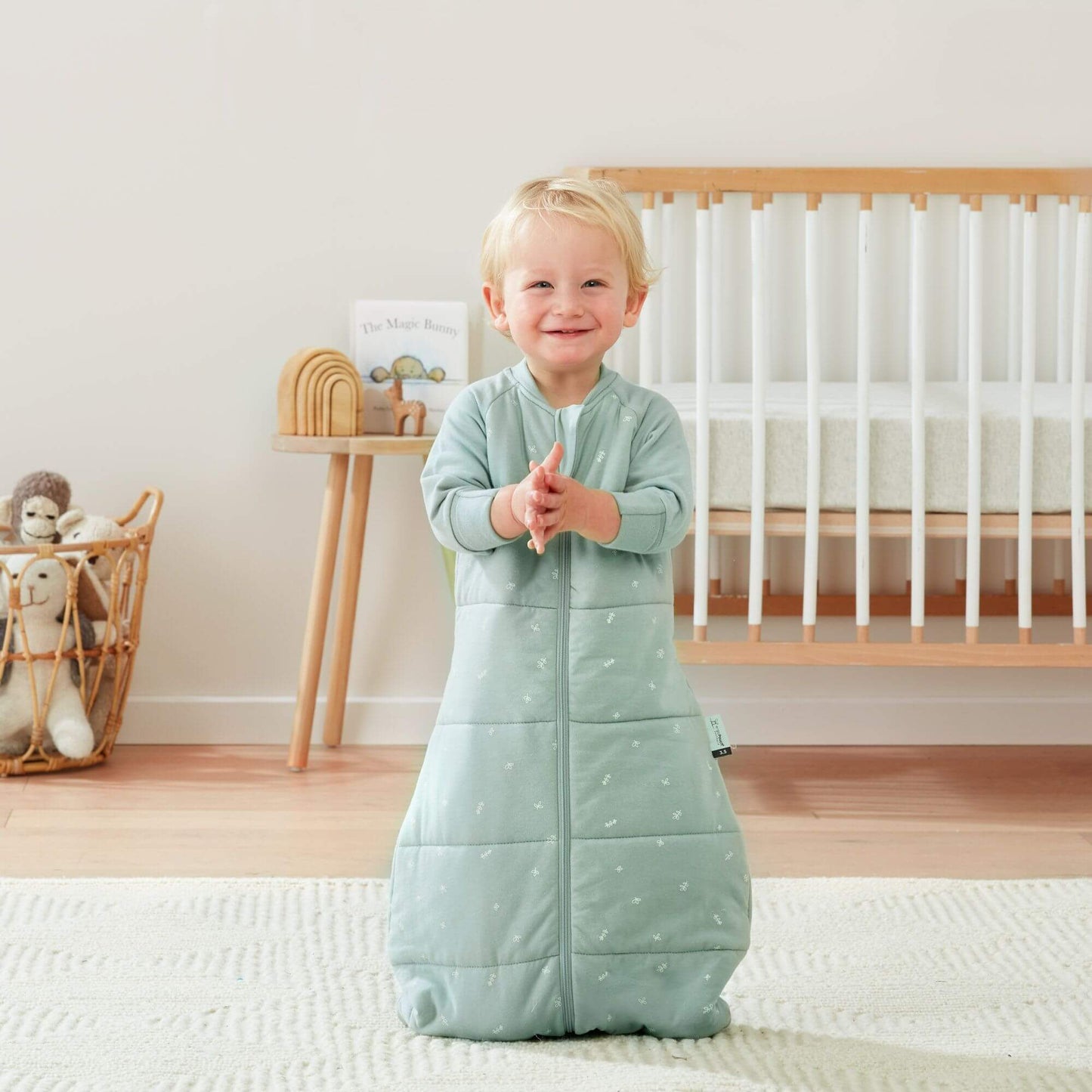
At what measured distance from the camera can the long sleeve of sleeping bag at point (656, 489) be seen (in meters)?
1.01

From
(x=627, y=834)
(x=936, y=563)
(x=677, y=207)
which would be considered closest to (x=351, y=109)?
(x=677, y=207)

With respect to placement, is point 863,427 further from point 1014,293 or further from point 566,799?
point 566,799

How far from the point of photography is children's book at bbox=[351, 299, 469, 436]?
6.81 feet

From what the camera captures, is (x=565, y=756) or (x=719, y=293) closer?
(x=565, y=756)

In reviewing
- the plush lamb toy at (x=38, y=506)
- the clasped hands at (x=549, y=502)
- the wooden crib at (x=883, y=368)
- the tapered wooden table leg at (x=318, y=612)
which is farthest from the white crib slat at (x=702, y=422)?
the plush lamb toy at (x=38, y=506)

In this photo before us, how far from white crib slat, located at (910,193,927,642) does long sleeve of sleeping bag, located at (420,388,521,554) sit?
0.84m

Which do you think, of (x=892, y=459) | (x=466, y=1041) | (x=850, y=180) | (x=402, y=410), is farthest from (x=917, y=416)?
(x=466, y=1041)

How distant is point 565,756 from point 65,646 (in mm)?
1153

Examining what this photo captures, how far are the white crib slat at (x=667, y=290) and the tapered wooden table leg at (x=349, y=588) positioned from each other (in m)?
0.49

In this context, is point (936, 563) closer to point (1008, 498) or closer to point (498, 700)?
point (1008, 498)

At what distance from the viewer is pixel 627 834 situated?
3.35 feet

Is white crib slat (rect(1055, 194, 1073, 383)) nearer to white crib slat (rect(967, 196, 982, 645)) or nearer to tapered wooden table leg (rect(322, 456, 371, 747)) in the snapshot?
white crib slat (rect(967, 196, 982, 645))

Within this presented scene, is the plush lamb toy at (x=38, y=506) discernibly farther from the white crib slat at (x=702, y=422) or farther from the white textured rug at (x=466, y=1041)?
the white crib slat at (x=702, y=422)

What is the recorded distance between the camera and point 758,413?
69.1 inches
